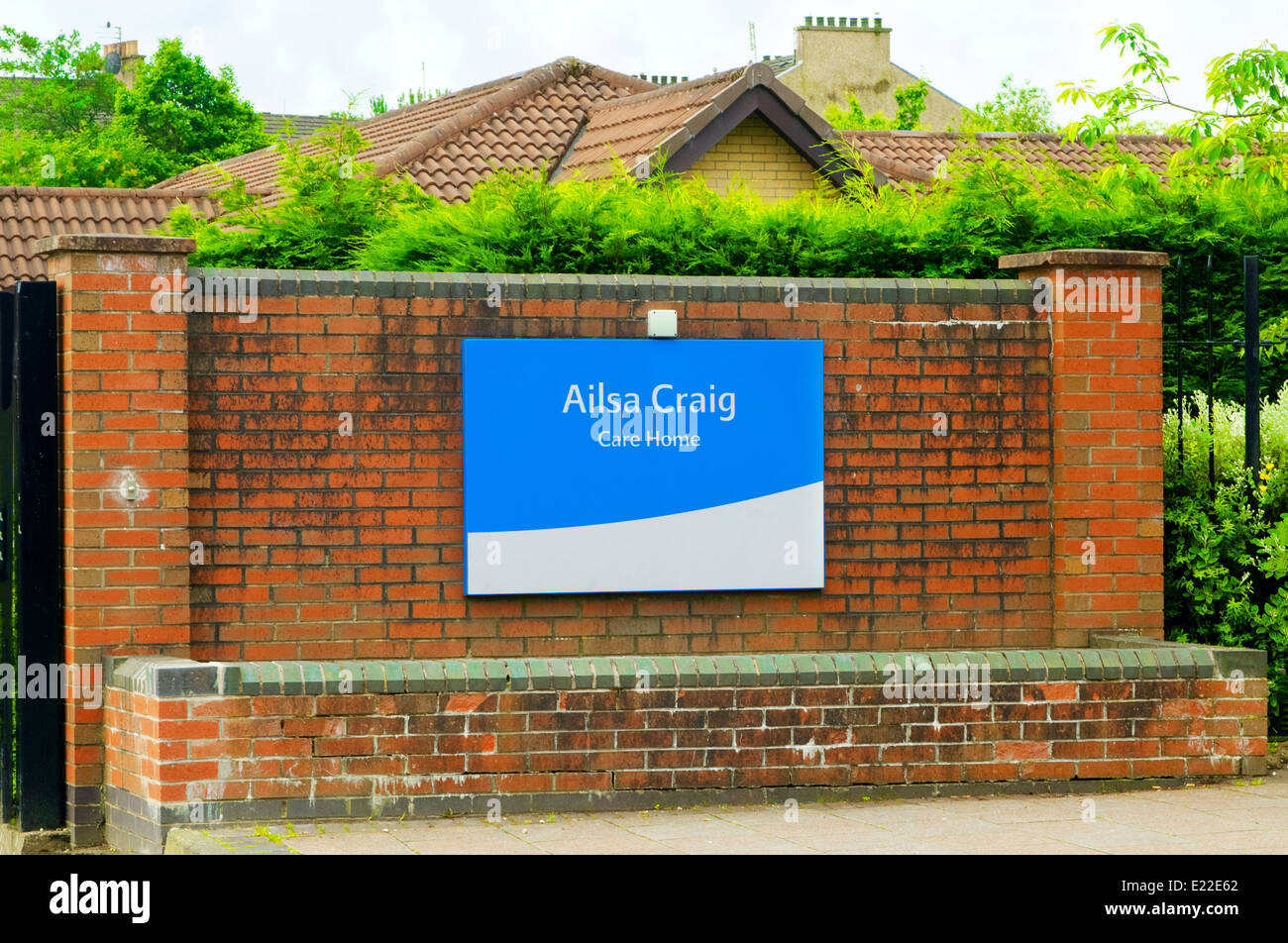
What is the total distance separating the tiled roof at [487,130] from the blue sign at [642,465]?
26.1 feet

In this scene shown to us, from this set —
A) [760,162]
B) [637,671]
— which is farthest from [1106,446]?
[760,162]

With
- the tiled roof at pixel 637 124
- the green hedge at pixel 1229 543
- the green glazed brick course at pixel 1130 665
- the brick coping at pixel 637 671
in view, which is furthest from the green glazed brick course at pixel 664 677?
the tiled roof at pixel 637 124

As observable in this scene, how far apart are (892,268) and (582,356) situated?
6.82 ft

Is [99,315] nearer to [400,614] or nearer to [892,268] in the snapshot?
[400,614]

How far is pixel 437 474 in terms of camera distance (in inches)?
297

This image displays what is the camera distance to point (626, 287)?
7.71 meters

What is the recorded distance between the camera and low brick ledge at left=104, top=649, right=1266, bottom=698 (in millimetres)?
6539

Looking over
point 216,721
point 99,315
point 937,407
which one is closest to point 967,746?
point 937,407

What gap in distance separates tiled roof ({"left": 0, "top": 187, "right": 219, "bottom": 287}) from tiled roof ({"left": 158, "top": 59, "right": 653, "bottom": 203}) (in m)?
1.16

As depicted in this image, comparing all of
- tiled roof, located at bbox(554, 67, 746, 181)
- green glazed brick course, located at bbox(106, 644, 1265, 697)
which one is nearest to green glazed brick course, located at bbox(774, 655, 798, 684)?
green glazed brick course, located at bbox(106, 644, 1265, 697)

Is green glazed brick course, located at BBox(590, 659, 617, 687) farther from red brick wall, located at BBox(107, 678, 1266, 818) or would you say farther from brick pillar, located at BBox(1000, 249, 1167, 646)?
brick pillar, located at BBox(1000, 249, 1167, 646)

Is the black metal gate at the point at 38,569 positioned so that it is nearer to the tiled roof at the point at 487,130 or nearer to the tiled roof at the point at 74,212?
the tiled roof at the point at 487,130

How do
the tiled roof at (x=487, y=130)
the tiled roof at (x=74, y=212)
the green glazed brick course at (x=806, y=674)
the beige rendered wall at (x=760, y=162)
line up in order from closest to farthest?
the green glazed brick course at (x=806, y=674)
the beige rendered wall at (x=760, y=162)
the tiled roof at (x=487, y=130)
the tiled roof at (x=74, y=212)

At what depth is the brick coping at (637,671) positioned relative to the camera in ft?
21.5
